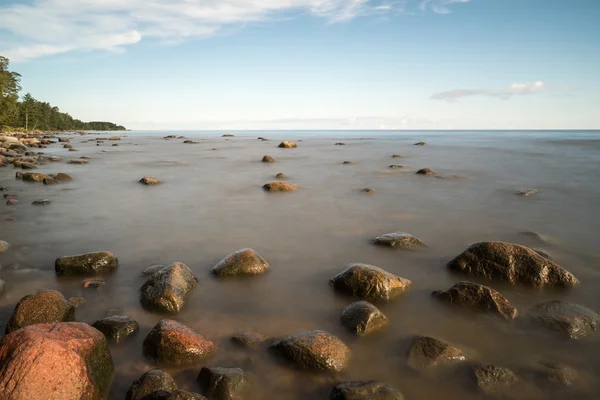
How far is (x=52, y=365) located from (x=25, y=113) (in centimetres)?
10939

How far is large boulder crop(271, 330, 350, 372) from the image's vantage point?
11.9 feet

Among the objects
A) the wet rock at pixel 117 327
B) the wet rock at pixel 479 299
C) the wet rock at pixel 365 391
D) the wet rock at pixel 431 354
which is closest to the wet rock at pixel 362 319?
the wet rock at pixel 431 354

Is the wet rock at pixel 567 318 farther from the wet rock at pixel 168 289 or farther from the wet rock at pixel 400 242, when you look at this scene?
the wet rock at pixel 168 289

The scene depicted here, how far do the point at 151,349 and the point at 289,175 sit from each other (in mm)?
15006

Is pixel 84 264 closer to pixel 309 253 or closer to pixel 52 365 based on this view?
pixel 52 365

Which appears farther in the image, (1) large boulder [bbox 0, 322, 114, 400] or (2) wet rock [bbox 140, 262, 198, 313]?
(2) wet rock [bbox 140, 262, 198, 313]

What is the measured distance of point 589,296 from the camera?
5.06 meters

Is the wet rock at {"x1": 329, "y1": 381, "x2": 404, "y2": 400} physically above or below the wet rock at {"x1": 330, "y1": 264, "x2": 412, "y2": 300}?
below

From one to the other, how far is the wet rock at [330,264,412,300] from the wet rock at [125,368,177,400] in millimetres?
2738

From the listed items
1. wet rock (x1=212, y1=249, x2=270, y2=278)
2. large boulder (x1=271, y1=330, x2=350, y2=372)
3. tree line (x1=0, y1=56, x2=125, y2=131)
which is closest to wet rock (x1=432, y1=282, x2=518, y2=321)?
large boulder (x1=271, y1=330, x2=350, y2=372)

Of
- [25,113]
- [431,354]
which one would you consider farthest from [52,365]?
[25,113]

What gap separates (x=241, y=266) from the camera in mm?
5828

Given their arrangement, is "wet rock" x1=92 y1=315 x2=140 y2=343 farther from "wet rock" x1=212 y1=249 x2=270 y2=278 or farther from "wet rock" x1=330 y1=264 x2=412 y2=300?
"wet rock" x1=330 y1=264 x2=412 y2=300

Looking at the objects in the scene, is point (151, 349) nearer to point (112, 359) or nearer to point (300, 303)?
point (112, 359)
